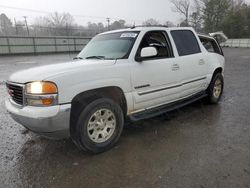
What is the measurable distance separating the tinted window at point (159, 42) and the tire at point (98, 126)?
4.47 feet

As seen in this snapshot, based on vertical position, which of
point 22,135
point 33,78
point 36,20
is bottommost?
point 22,135

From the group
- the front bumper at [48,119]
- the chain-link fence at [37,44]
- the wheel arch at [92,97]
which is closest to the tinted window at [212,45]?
the wheel arch at [92,97]

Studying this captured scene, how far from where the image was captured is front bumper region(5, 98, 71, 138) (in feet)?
8.16

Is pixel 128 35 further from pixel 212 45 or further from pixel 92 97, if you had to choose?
pixel 212 45

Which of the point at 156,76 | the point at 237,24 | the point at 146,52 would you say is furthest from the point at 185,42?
the point at 237,24

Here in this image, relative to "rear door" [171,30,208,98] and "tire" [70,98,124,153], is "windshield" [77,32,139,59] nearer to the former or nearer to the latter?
"tire" [70,98,124,153]

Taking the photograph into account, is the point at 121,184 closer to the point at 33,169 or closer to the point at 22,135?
the point at 33,169

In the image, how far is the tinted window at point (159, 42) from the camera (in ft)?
12.1

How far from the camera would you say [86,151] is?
9.75 feet

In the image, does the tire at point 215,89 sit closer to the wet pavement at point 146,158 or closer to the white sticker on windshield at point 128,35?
the wet pavement at point 146,158

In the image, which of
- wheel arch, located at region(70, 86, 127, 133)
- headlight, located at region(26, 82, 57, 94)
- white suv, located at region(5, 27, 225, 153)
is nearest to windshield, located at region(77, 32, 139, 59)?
white suv, located at region(5, 27, 225, 153)

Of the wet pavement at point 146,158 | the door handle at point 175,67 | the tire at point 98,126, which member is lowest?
the wet pavement at point 146,158

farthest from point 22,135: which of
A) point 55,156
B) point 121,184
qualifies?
point 121,184

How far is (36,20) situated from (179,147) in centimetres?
6450
